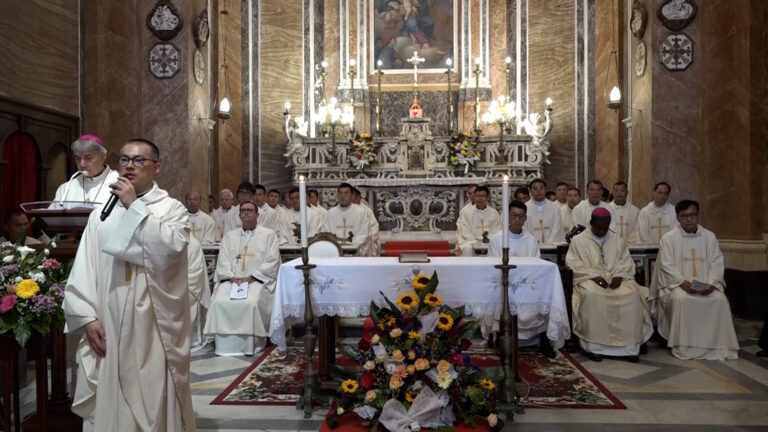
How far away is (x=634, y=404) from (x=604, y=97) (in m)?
9.90

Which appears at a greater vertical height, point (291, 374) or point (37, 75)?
point (37, 75)

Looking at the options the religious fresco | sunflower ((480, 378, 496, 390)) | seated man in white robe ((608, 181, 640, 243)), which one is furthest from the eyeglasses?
the religious fresco

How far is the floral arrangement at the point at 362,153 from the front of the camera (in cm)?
1301

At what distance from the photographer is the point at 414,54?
14844mm

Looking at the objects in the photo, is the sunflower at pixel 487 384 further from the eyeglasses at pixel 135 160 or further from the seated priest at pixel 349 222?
the seated priest at pixel 349 222

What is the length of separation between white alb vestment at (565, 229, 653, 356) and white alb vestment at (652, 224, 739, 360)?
0.34 metres

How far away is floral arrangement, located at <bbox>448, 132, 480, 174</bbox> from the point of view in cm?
1284

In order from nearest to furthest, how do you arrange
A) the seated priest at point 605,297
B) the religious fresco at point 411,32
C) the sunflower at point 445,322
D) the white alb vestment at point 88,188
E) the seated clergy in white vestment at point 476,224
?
the sunflower at point 445,322
the white alb vestment at point 88,188
the seated priest at point 605,297
the seated clergy in white vestment at point 476,224
the religious fresco at point 411,32

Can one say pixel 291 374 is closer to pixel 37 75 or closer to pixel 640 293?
pixel 640 293

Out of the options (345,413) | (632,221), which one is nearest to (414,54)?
(632,221)

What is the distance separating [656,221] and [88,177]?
7.47 meters

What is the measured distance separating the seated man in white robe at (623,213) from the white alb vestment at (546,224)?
0.80 metres

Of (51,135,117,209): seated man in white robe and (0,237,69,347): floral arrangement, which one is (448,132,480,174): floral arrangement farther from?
(0,237,69,347): floral arrangement

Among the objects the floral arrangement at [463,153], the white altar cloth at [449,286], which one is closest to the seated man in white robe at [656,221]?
the floral arrangement at [463,153]
